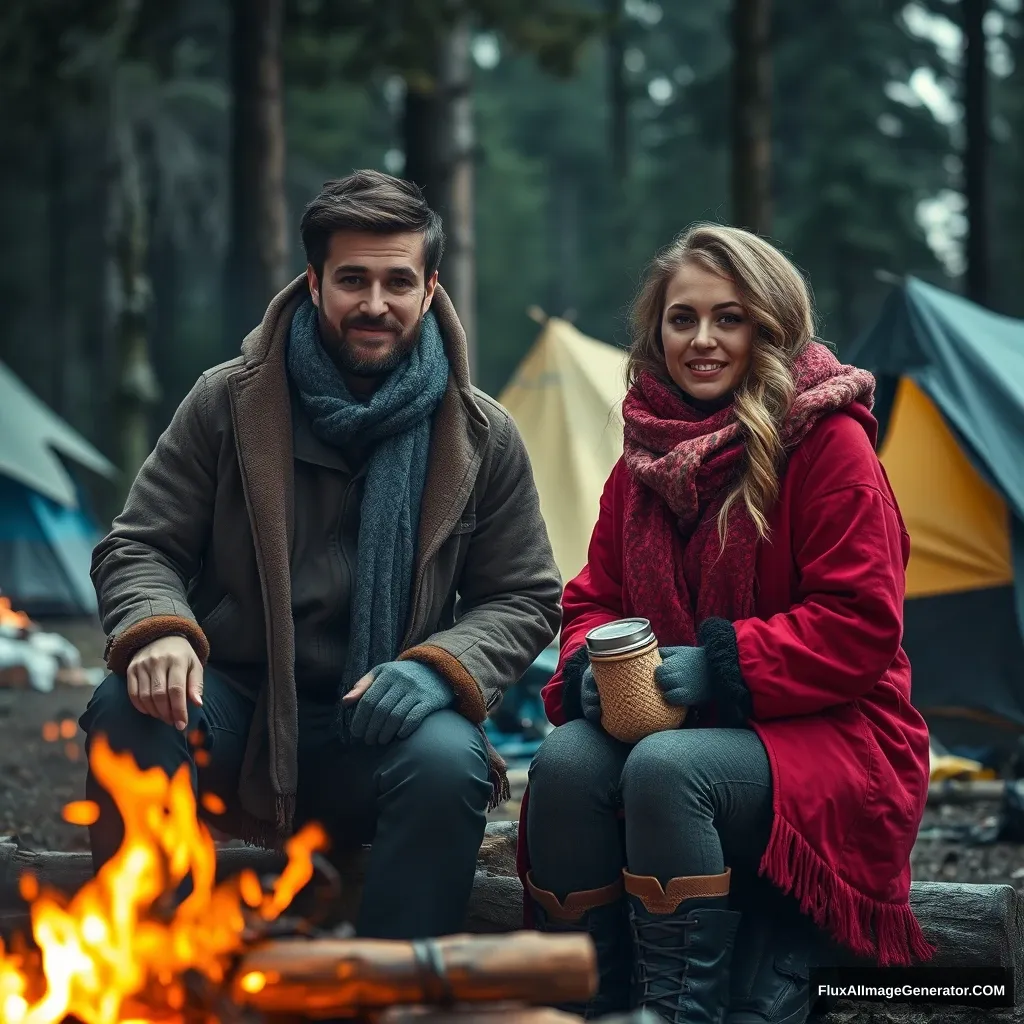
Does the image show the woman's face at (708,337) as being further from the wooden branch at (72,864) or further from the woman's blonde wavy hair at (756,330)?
the wooden branch at (72,864)

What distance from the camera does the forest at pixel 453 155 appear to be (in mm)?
9117

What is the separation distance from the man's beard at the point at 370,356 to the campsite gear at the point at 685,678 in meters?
0.87

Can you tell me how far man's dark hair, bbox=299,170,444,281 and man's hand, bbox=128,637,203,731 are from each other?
88 centimetres

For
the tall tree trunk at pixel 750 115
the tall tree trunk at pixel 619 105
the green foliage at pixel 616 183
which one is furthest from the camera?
the tall tree trunk at pixel 619 105

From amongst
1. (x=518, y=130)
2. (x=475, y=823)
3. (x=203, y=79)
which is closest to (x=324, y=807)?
(x=475, y=823)

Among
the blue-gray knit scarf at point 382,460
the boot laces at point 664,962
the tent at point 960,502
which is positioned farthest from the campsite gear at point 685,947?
the tent at point 960,502

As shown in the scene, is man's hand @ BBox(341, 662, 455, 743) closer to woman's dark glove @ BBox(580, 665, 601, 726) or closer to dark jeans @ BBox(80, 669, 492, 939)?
dark jeans @ BBox(80, 669, 492, 939)

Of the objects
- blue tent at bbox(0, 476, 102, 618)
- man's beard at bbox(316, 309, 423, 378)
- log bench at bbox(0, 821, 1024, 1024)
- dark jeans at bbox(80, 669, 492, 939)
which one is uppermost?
man's beard at bbox(316, 309, 423, 378)

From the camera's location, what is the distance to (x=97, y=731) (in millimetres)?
2746

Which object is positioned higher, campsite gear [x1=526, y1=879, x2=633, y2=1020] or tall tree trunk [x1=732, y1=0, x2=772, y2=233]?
tall tree trunk [x1=732, y1=0, x2=772, y2=233]

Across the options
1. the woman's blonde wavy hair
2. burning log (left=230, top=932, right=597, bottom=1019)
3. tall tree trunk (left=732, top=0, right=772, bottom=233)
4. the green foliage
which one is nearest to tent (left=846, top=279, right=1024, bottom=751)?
tall tree trunk (left=732, top=0, right=772, bottom=233)

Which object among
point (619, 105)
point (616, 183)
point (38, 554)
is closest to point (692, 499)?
point (38, 554)

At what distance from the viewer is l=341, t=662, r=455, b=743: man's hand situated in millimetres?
2799

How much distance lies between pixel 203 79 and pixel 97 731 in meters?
22.1
